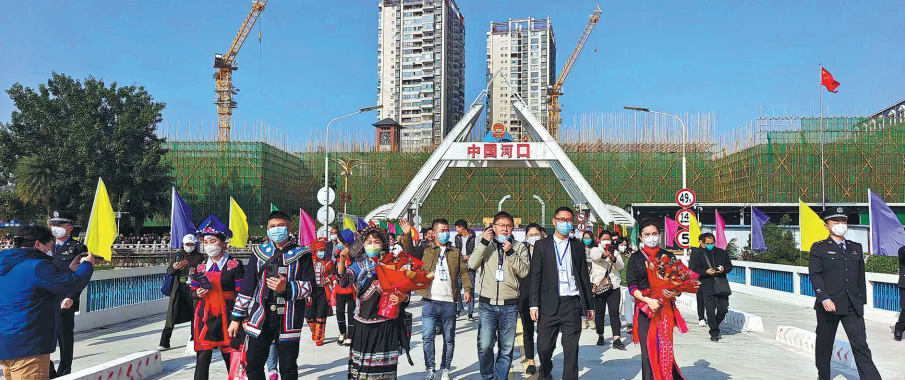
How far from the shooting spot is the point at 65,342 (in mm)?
7430

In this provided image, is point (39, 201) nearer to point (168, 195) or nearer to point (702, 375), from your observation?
point (168, 195)

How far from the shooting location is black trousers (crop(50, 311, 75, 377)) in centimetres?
733

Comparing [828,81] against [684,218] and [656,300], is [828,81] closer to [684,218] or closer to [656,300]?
[684,218]

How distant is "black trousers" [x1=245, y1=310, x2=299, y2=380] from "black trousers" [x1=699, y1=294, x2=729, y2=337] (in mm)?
7126

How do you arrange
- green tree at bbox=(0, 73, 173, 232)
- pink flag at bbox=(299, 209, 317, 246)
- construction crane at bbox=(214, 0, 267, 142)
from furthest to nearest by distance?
construction crane at bbox=(214, 0, 267, 142), green tree at bbox=(0, 73, 173, 232), pink flag at bbox=(299, 209, 317, 246)

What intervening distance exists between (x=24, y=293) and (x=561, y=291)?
180 inches

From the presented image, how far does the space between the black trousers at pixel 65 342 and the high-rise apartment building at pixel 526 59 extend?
120 m

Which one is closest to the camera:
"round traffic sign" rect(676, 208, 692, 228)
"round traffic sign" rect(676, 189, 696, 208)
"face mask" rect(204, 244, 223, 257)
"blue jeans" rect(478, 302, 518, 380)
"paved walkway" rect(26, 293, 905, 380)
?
"face mask" rect(204, 244, 223, 257)

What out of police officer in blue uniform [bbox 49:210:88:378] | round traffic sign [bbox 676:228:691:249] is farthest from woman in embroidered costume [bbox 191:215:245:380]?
round traffic sign [bbox 676:228:691:249]

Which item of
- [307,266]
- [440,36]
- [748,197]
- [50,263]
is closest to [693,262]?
[307,266]

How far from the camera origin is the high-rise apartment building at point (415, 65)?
359 feet

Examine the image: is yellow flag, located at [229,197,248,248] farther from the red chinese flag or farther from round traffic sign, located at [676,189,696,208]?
the red chinese flag

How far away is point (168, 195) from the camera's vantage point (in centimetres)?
4956

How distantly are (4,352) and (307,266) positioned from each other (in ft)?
7.49
